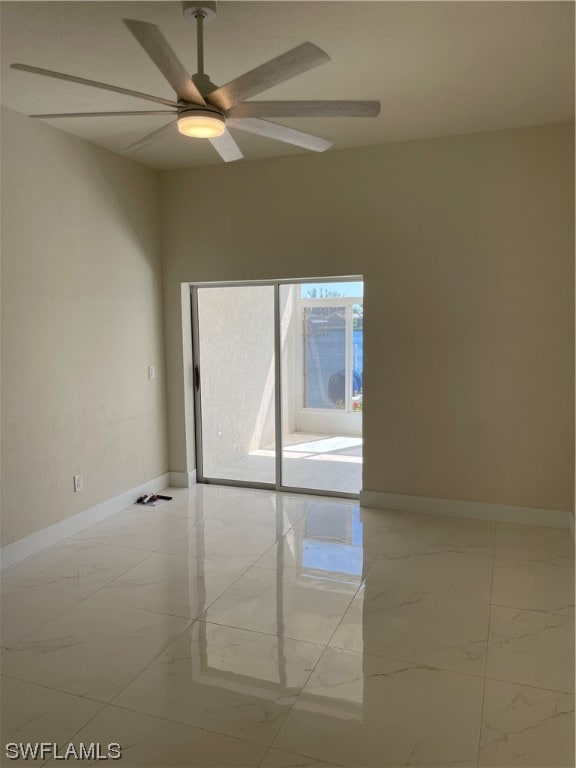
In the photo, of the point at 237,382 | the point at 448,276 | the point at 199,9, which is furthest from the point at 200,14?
the point at 237,382

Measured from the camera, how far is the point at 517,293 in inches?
159

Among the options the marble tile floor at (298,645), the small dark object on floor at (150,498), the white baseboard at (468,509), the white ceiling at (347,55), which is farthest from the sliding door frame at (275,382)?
the white ceiling at (347,55)

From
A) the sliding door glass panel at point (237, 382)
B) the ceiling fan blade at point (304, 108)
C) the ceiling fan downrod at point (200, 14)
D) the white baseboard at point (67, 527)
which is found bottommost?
the white baseboard at point (67, 527)

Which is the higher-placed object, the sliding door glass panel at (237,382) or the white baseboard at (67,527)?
the sliding door glass panel at (237,382)

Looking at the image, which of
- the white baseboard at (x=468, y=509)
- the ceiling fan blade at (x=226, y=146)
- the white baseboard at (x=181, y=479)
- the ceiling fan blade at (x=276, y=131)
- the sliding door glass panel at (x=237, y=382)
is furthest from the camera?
the sliding door glass panel at (x=237, y=382)

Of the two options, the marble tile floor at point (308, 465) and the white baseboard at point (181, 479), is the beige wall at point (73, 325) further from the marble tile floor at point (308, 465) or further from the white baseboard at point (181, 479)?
the marble tile floor at point (308, 465)

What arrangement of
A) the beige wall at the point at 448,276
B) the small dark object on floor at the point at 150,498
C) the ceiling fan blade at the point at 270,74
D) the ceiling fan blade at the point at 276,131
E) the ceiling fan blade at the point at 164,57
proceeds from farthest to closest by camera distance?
the small dark object on floor at the point at 150,498 < the beige wall at the point at 448,276 < the ceiling fan blade at the point at 276,131 < the ceiling fan blade at the point at 270,74 < the ceiling fan blade at the point at 164,57

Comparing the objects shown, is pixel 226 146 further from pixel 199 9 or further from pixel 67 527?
pixel 67 527

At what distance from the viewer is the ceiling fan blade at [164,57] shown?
1817 millimetres

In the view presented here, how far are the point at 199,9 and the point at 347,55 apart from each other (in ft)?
2.65

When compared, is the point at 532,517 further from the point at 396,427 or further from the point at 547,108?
the point at 547,108

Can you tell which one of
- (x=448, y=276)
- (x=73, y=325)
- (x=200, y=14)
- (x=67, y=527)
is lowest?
(x=67, y=527)

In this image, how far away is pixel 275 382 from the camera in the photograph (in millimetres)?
5023

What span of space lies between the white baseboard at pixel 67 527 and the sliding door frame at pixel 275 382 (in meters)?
0.58
